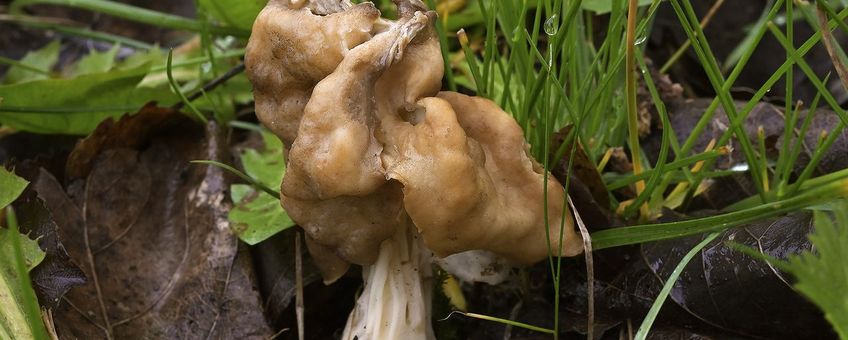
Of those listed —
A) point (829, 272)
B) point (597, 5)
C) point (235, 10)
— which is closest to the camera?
point (829, 272)

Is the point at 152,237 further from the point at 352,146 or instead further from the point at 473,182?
the point at 473,182

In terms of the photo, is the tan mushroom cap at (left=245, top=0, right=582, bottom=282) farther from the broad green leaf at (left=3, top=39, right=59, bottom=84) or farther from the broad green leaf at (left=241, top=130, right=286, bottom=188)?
the broad green leaf at (left=3, top=39, right=59, bottom=84)

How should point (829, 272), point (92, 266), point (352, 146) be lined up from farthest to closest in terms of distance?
1. point (92, 266)
2. point (352, 146)
3. point (829, 272)

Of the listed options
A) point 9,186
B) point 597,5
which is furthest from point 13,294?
point 597,5

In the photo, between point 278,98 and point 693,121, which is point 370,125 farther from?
point 693,121

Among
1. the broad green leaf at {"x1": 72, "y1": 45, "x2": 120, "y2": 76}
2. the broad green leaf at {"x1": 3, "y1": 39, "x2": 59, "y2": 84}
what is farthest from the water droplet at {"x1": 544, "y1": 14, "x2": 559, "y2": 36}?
the broad green leaf at {"x1": 3, "y1": 39, "x2": 59, "y2": 84}

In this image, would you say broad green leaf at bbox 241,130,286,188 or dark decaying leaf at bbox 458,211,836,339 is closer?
dark decaying leaf at bbox 458,211,836,339
